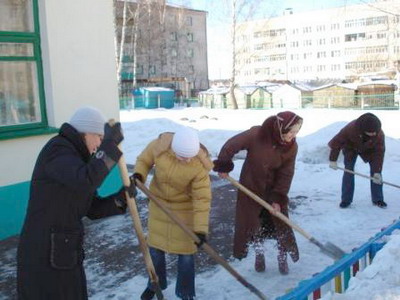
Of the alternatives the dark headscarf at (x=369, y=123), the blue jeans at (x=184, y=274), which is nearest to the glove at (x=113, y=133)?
the blue jeans at (x=184, y=274)

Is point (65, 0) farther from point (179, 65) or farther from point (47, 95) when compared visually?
point (179, 65)

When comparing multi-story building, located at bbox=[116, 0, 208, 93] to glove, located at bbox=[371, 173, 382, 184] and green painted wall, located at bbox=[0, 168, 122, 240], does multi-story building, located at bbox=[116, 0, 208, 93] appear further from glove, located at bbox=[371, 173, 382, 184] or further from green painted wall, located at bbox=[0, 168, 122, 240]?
green painted wall, located at bbox=[0, 168, 122, 240]

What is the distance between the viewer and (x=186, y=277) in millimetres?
3568

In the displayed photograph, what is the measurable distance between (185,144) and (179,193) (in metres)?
0.42

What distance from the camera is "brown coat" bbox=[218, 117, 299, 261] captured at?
4035 mm

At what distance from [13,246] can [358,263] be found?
3604 millimetres

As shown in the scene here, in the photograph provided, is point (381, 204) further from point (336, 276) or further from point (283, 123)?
point (336, 276)

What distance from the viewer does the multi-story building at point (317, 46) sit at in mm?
70831

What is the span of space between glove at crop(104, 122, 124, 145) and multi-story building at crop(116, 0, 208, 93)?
3152cm

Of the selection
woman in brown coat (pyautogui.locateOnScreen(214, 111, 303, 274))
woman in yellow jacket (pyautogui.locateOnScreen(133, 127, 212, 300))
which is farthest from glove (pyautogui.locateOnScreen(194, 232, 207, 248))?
woman in brown coat (pyautogui.locateOnScreen(214, 111, 303, 274))

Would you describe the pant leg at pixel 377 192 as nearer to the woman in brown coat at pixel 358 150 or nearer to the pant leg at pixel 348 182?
the woman in brown coat at pixel 358 150

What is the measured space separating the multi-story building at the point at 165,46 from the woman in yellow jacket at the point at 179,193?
30.5 metres

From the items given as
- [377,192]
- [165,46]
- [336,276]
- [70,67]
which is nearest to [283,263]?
[336,276]

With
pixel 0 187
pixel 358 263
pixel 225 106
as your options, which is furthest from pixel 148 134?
pixel 225 106
